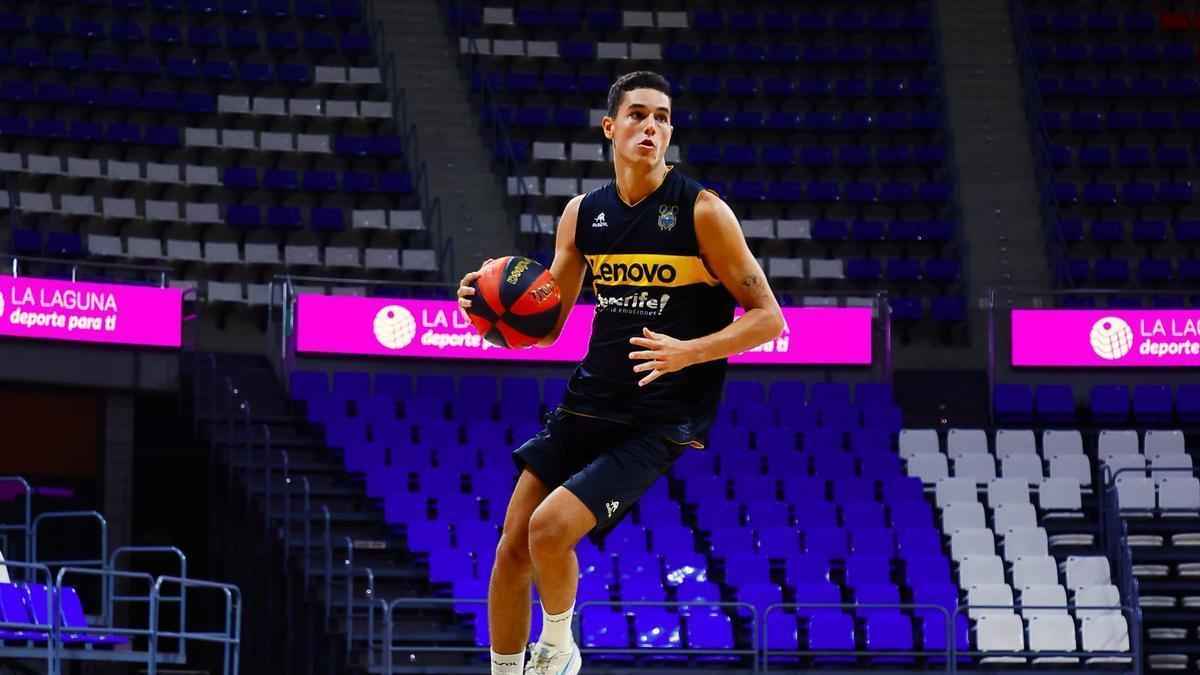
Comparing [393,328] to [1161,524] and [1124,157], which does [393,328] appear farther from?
[1124,157]

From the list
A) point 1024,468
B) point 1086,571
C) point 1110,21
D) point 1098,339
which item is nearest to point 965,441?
point 1024,468

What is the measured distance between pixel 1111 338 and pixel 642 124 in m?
16.3

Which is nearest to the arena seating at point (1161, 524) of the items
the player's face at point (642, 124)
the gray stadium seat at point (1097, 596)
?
the gray stadium seat at point (1097, 596)

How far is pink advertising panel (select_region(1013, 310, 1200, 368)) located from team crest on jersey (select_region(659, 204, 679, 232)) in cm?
1579

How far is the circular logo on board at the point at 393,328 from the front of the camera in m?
Answer: 20.1

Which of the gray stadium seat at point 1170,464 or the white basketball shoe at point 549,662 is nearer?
the white basketball shoe at point 549,662

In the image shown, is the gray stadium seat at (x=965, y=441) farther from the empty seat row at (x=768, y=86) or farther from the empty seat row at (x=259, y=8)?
the empty seat row at (x=259, y=8)

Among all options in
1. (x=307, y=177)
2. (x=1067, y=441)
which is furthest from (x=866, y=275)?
(x=307, y=177)

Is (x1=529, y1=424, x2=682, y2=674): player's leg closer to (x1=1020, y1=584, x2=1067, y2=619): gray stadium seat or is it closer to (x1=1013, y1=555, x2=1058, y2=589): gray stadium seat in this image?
(x1=1020, y1=584, x2=1067, y2=619): gray stadium seat

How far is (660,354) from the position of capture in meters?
5.59

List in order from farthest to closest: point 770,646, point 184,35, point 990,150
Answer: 1. point 990,150
2. point 184,35
3. point 770,646

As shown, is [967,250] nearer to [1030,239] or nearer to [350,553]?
[1030,239]

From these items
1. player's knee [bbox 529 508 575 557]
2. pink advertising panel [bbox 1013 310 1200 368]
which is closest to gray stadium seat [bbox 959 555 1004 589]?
pink advertising panel [bbox 1013 310 1200 368]

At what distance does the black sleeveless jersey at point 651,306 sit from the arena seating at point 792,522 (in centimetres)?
860
